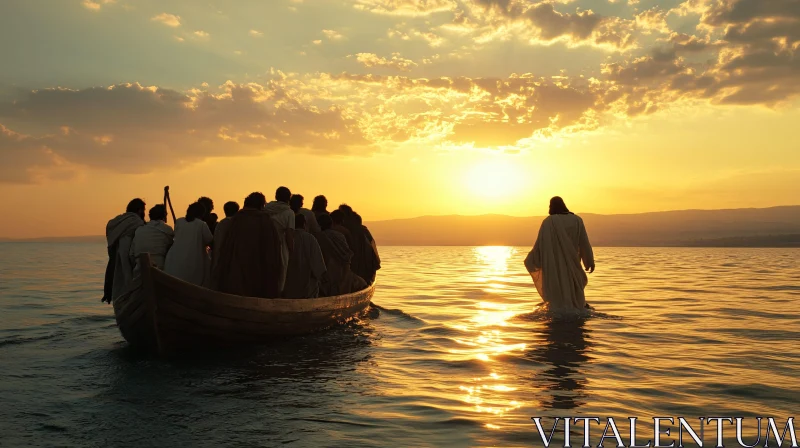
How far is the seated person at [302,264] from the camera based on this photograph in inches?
447

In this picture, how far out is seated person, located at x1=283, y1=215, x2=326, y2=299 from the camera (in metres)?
11.4

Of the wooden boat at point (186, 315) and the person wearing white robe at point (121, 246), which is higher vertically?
the person wearing white robe at point (121, 246)

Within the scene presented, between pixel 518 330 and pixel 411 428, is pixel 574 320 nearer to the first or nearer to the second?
pixel 518 330

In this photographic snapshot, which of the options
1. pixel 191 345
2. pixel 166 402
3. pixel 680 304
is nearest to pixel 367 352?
pixel 191 345

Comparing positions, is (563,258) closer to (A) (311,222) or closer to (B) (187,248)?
(A) (311,222)

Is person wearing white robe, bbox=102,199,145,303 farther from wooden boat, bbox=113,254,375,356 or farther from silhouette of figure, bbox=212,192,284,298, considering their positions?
silhouette of figure, bbox=212,192,284,298

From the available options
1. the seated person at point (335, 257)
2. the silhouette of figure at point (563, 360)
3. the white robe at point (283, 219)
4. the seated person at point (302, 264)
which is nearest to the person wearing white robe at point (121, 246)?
the white robe at point (283, 219)

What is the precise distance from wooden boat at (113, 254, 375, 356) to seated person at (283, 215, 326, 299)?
93cm

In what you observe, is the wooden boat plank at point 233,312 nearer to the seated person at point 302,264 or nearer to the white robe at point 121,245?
the seated person at point 302,264

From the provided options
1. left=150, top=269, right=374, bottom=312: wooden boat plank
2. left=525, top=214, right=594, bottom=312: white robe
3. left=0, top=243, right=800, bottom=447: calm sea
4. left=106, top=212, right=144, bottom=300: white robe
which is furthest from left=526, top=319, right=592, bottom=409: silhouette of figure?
left=106, top=212, right=144, bottom=300: white robe

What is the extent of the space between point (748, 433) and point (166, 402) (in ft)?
18.5

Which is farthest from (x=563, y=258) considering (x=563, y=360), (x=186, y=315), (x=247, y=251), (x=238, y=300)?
(x=186, y=315)

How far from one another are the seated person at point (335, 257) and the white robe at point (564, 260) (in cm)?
412

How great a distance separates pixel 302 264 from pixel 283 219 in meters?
1.03
